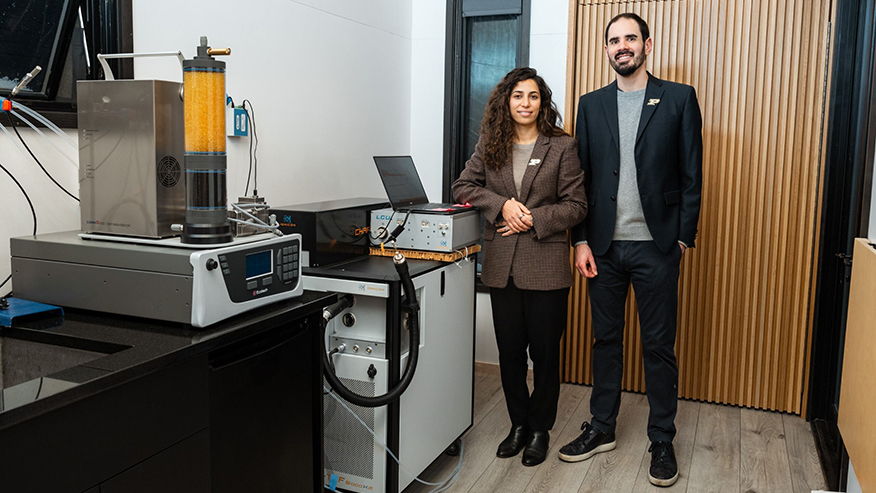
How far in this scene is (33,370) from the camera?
128cm

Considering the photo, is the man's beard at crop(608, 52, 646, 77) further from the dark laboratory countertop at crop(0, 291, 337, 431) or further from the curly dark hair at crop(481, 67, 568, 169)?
the dark laboratory countertop at crop(0, 291, 337, 431)

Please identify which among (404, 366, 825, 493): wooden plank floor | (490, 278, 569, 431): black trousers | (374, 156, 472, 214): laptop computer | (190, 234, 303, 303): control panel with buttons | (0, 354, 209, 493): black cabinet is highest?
(374, 156, 472, 214): laptop computer

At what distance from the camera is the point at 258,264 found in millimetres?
1612

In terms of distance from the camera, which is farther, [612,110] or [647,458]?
[647,458]

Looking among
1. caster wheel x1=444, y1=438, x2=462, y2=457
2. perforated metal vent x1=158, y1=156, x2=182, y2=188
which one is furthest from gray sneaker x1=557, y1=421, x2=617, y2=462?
perforated metal vent x1=158, y1=156, x2=182, y2=188

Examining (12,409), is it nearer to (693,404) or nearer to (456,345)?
(456,345)

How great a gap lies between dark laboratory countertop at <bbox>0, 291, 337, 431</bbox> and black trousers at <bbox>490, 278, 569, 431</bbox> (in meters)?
1.17

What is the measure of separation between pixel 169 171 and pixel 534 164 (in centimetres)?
149

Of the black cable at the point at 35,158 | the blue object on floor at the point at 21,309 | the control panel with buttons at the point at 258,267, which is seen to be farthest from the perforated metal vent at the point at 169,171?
the black cable at the point at 35,158

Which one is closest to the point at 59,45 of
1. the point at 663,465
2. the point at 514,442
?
the point at 514,442

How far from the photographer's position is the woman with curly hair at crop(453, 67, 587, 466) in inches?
106

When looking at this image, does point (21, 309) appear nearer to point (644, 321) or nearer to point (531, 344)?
point (531, 344)

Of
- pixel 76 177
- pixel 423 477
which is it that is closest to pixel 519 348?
pixel 423 477

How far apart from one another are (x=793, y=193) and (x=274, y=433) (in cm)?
274
